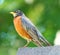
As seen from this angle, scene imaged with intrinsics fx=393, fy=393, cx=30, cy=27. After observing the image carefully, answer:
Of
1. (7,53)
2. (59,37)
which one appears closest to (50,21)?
(59,37)

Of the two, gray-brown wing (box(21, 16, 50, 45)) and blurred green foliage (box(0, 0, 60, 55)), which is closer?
gray-brown wing (box(21, 16, 50, 45))

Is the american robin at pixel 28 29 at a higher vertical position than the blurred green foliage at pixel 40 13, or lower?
higher

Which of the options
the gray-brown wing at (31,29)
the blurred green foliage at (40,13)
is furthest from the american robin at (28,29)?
the blurred green foliage at (40,13)

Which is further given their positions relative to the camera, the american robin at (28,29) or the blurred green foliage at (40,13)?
the blurred green foliage at (40,13)

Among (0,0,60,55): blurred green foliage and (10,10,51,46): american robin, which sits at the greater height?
(10,10,51,46): american robin

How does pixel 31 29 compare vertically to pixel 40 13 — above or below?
above

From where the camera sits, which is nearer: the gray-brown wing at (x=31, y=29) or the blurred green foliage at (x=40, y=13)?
the gray-brown wing at (x=31, y=29)

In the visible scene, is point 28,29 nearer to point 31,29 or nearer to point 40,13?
point 31,29

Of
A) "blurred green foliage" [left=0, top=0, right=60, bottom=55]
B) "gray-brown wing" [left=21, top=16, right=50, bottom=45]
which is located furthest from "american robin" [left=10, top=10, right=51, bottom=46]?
"blurred green foliage" [left=0, top=0, right=60, bottom=55]

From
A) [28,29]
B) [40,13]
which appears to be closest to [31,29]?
[28,29]

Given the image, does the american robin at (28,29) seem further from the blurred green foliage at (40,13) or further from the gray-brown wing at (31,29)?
the blurred green foliage at (40,13)

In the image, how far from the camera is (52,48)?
156 inches

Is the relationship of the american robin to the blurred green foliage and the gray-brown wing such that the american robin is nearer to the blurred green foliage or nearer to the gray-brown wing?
the gray-brown wing

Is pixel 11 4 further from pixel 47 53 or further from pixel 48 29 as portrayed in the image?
pixel 47 53
